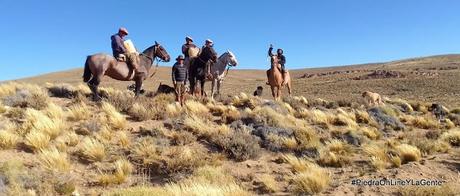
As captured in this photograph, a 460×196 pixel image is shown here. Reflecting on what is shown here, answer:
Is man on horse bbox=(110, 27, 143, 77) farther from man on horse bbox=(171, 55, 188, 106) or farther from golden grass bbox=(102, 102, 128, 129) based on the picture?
golden grass bbox=(102, 102, 128, 129)

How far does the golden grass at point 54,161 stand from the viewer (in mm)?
9266

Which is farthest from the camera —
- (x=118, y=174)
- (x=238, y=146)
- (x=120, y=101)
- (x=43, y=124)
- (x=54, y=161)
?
(x=120, y=101)

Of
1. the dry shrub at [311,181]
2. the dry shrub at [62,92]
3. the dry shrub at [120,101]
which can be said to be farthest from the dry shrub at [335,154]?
the dry shrub at [62,92]

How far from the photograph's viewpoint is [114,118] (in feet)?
40.5

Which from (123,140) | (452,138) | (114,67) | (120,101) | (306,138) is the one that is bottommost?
(452,138)

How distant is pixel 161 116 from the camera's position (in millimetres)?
13539

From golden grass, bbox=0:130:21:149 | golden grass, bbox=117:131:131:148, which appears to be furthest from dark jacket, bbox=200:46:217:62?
golden grass, bbox=0:130:21:149

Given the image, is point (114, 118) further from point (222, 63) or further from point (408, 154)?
point (408, 154)

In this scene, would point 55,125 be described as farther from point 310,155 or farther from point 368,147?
point 368,147

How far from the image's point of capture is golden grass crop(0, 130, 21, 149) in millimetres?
10055

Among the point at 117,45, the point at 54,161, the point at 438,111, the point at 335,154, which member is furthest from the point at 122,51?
the point at 438,111

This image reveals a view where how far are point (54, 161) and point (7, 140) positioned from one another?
152 cm

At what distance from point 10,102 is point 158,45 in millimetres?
5129

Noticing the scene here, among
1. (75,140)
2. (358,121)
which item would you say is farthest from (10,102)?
(358,121)
